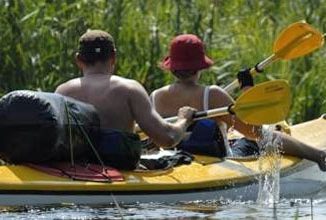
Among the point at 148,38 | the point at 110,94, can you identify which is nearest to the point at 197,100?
the point at 110,94

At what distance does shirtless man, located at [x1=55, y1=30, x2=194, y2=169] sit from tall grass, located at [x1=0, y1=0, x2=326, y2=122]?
2754 millimetres

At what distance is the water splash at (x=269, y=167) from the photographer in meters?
7.77

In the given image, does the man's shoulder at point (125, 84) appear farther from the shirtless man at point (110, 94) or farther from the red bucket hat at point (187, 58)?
the red bucket hat at point (187, 58)

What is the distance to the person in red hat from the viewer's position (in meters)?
7.87

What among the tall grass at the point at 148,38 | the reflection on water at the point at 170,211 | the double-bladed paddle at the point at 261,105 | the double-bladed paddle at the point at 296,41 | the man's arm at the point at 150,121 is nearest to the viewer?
the reflection on water at the point at 170,211

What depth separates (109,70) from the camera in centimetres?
739

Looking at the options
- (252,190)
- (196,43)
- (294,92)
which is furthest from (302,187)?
(294,92)

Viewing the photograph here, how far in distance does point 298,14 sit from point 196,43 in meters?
3.22

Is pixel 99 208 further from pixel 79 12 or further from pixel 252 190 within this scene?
pixel 79 12

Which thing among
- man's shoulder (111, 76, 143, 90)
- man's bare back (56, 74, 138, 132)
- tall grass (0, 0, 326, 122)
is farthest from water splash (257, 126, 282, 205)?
tall grass (0, 0, 326, 122)

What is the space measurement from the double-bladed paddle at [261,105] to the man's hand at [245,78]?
22.6 inches

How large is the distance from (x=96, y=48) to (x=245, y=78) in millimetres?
A: 1550

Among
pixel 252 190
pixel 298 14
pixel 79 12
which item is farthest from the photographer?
pixel 298 14

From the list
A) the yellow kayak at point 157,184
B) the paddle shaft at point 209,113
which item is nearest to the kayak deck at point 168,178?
the yellow kayak at point 157,184
